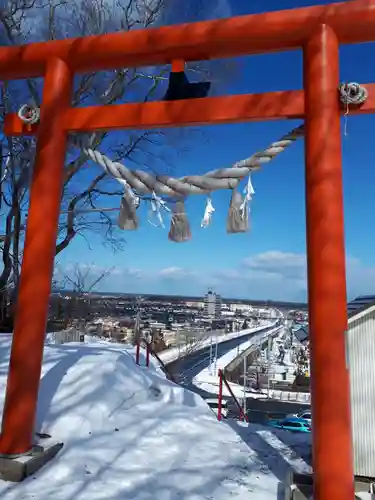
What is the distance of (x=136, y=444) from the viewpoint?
383 centimetres

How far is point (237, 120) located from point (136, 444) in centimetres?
332

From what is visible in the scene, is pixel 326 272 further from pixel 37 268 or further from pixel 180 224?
pixel 37 268

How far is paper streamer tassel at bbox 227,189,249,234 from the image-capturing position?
3225 millimetres

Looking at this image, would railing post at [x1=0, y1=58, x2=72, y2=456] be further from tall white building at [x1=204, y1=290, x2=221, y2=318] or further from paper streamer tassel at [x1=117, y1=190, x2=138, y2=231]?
tall white building at [x1=204, y1=290, x2=221, y2=318]

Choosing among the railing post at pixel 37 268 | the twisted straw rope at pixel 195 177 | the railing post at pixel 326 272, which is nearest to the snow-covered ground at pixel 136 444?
the railing post at pixel 37 268

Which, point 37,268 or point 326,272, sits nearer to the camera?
point 326,272

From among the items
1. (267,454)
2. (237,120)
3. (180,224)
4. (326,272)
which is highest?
(237,120)

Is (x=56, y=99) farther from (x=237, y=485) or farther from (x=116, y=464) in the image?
(x=237, y=485)

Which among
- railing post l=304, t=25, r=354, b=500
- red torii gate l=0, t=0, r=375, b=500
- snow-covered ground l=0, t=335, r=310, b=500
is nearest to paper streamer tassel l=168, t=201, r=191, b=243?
red torii gate l=0, t=0, r=375, b=500

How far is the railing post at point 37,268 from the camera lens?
3240mm

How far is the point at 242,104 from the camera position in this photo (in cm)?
321

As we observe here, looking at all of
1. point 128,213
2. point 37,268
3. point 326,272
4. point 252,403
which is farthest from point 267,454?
point 252,403

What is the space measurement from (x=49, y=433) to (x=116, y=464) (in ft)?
2.72

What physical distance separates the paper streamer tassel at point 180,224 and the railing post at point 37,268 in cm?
115
